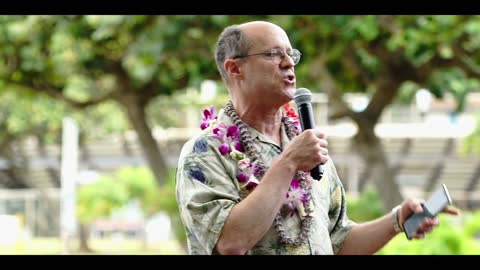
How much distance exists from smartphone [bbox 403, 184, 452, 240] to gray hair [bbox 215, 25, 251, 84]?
58cm

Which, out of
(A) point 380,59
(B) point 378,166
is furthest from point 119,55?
(B) point 378,166

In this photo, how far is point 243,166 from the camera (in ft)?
9.81

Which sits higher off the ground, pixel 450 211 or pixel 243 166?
pixel 243 166

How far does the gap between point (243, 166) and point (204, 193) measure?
130mm

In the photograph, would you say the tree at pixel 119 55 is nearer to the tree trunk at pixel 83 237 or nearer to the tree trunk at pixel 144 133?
the tree trunk at pixel 144 133

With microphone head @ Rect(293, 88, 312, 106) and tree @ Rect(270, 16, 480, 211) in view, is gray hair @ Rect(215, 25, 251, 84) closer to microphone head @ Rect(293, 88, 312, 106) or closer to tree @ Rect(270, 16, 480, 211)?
microphone head @ Rect(293, 88, 312, 106)

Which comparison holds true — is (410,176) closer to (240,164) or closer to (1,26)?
(1,26)

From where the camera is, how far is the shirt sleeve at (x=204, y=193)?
291 centimetres

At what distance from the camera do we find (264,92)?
9.84 feet

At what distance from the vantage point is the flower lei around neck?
299 centimetres

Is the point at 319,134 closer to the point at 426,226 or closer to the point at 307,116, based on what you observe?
the point at 307,116

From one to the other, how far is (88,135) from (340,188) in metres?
25.2

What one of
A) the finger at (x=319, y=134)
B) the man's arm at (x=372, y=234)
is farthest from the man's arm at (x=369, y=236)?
the finger at (x=319, y=134)
